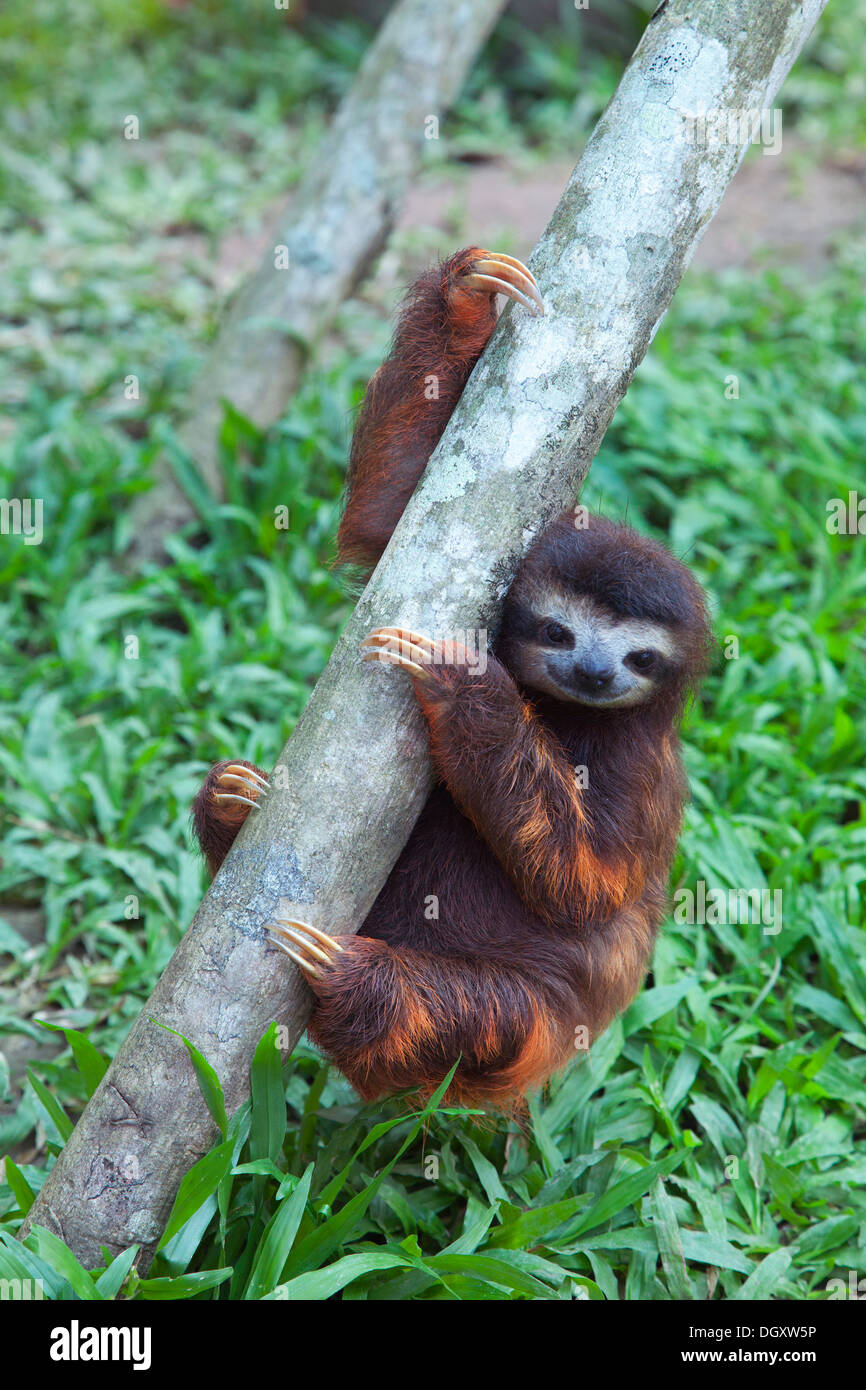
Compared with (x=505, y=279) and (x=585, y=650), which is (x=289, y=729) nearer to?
(x=585, y=650)

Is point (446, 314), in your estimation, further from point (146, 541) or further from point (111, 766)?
point (146, 541)

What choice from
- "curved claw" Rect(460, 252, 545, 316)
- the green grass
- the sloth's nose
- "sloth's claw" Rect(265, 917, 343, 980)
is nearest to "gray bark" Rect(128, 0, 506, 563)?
the green grass

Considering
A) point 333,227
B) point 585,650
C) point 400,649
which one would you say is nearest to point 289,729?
point 585,650

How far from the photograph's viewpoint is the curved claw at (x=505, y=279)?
Result: 3035mm

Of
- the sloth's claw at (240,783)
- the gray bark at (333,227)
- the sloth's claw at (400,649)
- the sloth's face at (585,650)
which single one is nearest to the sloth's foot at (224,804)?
the sloth's claw at (240,783)

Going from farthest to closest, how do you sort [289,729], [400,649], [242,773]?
[289,729] → [242,773] → [400,649]

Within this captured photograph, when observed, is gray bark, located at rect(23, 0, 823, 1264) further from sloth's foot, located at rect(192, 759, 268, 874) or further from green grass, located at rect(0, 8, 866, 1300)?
sloth's foot, located at rect(192, 759, 268, 874)

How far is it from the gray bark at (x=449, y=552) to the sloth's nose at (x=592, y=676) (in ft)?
1.26

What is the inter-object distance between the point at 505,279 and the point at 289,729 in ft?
8.22

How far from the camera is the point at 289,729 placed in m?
5.21

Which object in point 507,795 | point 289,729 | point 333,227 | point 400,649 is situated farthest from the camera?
point 333,227

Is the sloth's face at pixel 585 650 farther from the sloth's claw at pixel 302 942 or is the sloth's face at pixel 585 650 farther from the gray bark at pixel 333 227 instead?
the gray bark at pixel 333 227

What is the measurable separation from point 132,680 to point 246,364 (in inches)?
82.7
